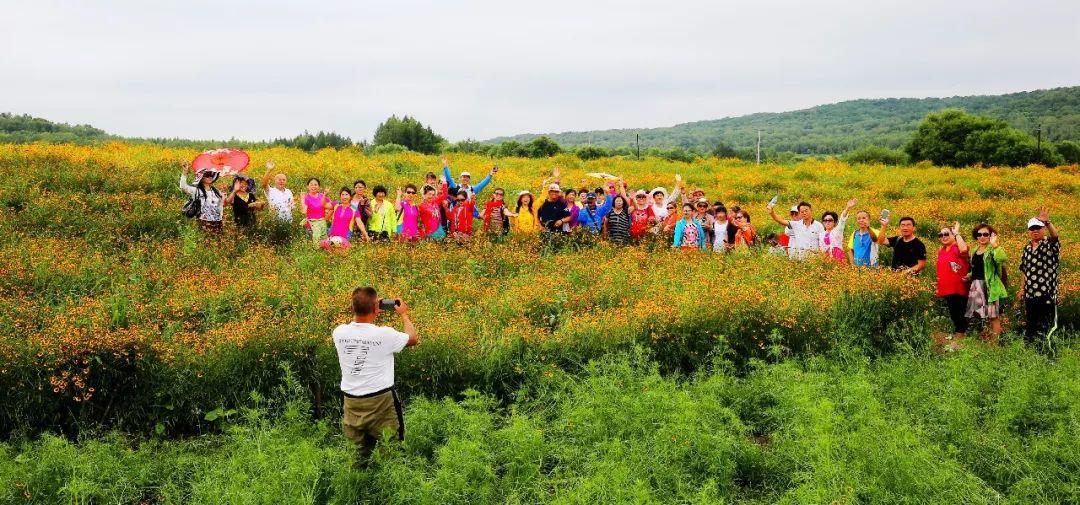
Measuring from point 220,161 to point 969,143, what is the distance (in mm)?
46711

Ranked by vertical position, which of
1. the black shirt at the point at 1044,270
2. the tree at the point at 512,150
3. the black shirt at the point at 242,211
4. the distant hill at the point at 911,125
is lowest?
the black shirt at the point at 1044,270

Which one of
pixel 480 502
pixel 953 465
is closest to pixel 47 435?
pixel 480 502

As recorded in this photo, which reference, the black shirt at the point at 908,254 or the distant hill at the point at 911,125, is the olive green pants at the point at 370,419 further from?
the distant hill at the point at 911,125

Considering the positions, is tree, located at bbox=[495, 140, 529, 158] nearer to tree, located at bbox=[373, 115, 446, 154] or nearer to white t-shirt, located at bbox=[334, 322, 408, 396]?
tree, located at bbox=[373, 115, 446, 154]

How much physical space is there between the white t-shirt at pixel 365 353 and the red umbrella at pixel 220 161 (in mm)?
7764

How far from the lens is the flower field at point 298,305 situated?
736 cm

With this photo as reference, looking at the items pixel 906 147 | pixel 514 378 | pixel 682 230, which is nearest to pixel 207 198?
pixel 514 378

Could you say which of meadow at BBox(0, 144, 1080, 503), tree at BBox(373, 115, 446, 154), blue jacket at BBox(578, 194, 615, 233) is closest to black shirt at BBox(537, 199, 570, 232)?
blue jacket at BBox(578, 194, 615, 233)

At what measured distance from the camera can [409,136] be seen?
46.6 meters

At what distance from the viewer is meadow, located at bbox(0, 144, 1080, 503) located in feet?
19.1

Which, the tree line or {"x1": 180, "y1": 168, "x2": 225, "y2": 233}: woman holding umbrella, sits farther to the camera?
the tree line

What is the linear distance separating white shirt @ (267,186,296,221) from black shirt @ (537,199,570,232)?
469 centimetres

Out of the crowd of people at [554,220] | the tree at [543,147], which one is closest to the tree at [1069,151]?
the tree at [543,147]

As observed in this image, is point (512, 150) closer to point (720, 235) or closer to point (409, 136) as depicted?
point (409, 136)
